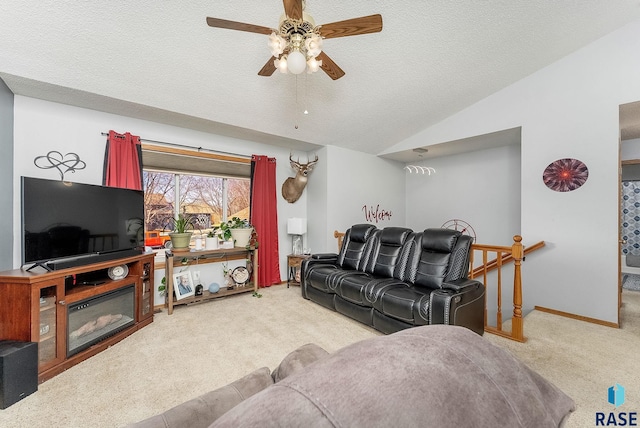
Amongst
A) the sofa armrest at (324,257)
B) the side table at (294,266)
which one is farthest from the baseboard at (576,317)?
the side table at (294,266)

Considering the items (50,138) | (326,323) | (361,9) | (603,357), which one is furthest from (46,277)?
(603,357)

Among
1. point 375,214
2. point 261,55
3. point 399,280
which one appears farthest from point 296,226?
point 261,55

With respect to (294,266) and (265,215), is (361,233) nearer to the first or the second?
(294,266)

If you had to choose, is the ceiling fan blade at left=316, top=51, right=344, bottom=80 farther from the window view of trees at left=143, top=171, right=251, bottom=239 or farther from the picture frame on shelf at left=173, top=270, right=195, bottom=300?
the picture frame on shelf at left=173, top=270, right=195, bottom=300

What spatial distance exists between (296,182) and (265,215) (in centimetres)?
78

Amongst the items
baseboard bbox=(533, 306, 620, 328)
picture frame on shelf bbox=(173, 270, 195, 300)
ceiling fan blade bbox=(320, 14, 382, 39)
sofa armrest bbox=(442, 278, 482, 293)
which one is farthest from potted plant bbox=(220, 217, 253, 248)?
baseboard bbox=(533, 306, 620, 328)

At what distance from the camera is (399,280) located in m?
3.00

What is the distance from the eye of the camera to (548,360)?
216 cm

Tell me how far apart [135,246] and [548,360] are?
13.3ft

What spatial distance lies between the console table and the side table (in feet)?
2.09

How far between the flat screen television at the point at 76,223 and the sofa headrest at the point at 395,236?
114 inches

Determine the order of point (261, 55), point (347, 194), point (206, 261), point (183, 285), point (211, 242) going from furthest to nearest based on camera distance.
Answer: point (347, 194) → point (206, 261) → point (211, 242) → point (183, 285) → point (261, 55)

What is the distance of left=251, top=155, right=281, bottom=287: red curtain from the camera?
4.20 metres

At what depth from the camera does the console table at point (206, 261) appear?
323cm
